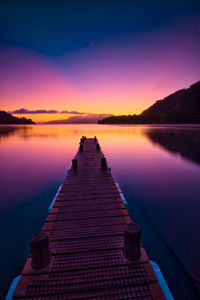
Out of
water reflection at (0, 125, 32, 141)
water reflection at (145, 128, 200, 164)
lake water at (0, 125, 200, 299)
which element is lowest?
lake water at (0, 125, 200, 299)

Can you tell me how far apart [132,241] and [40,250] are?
6.61 feet

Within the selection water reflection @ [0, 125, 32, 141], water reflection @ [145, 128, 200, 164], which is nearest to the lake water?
water reflection @ [145, 128, 200, 164]

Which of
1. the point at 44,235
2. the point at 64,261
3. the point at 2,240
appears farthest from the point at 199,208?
the point at 2,240

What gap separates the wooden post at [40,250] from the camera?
3.09 metres

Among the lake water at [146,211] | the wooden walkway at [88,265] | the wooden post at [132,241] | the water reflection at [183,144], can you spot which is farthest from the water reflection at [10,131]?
the wooden post at [132,241]

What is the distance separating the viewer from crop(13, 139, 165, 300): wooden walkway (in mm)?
2906

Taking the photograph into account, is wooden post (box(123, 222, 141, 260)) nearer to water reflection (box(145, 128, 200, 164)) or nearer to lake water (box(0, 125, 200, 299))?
lake water (box(0, 125, 200, 299))

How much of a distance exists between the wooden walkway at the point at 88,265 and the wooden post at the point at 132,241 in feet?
0.55

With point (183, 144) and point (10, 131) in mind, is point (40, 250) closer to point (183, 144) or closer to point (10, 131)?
point (183, 144)

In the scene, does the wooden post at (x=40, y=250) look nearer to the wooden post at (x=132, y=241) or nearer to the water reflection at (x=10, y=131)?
the wooden post at (x=132, y=241)

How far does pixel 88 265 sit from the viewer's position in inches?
136

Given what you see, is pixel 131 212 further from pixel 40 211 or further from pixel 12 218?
pixel 12 218

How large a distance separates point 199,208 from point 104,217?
7.32m

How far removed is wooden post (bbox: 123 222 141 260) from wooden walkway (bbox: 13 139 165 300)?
168 mm
